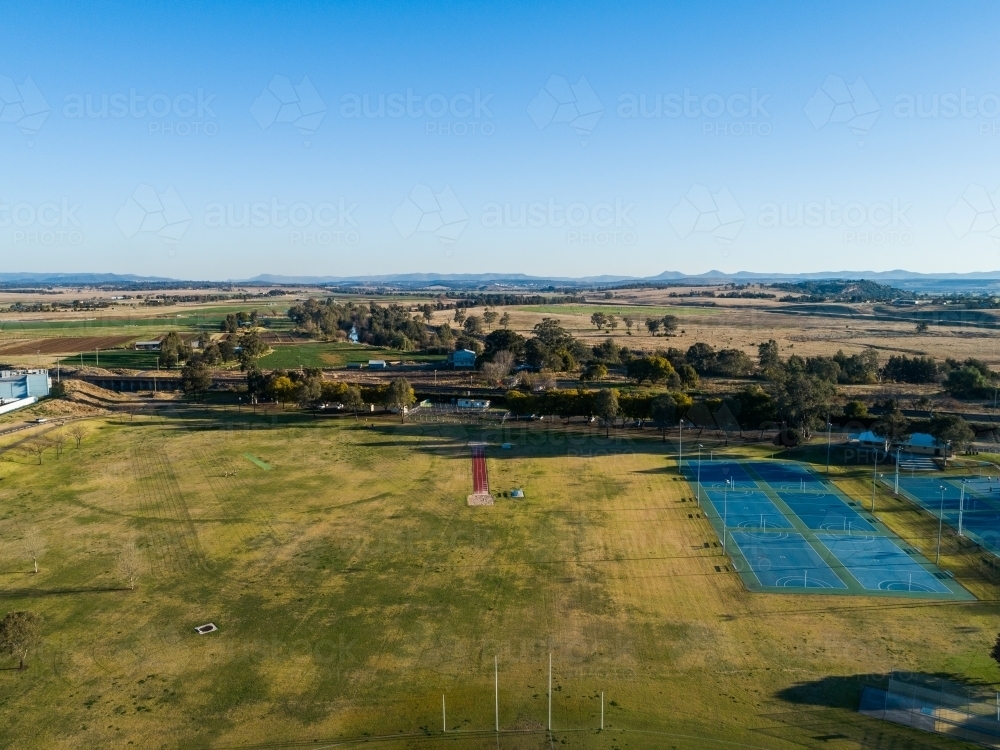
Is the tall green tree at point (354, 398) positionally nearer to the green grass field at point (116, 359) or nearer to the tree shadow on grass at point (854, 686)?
the green grass field at point (116, 359)

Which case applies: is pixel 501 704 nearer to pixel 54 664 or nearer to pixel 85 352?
pixel 54 664

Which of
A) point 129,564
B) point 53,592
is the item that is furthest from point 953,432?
point 53,592

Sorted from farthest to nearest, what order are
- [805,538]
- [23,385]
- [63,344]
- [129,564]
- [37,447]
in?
1. [63,344]
2. [23,385]
3. [37,447]
4. [805,538]
5. [129,564]

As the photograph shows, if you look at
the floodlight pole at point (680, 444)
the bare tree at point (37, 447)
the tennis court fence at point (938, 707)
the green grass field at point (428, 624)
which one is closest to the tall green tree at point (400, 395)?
the green grass field at point (428, 624)

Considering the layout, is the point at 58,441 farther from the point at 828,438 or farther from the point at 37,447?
the point at 828,438

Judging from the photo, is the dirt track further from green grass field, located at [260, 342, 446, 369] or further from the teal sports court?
the teal sports court

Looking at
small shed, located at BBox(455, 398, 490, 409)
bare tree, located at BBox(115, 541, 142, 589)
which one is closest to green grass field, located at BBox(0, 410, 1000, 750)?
bare tree, located at BBox(115, 541, 142, 589)
